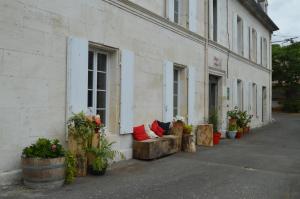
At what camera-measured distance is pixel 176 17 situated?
38.7 ft

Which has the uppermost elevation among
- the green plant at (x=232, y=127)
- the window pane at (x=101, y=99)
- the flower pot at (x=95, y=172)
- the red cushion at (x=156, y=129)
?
the window pane at (x=101, y=99)

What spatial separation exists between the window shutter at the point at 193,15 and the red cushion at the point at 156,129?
381 centimetres

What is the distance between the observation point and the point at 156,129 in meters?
9.77

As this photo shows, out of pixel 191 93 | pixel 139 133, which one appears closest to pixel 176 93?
pixel 191 93

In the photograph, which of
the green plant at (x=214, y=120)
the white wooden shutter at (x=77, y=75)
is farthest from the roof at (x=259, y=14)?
the white wooden shutter at (x=77, y=75)

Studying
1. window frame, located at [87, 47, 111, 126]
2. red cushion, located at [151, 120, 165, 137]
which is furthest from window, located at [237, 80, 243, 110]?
window frame, located at [87, 47, 111, 126]

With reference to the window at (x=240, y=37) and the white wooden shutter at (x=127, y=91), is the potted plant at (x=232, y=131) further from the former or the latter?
the white wooden shutter at (x=127, y=91)

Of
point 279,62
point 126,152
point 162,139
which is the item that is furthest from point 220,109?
point 279,62

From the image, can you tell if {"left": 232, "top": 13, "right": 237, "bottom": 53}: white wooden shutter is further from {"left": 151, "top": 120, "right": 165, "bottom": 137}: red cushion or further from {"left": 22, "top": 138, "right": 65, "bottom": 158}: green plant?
{"left": 22, "top": 138, "right": 65, "bottom": 158}: green plant

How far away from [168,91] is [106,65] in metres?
2.63

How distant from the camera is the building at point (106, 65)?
6.07 m

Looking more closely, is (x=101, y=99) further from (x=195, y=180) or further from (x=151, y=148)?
(x=195, y=180)

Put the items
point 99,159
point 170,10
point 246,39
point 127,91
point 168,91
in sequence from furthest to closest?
point 246,39, point 170,10, point 168,91, point 127,91, point 99,159

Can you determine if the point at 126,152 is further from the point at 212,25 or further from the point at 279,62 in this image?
the point at 279,62
